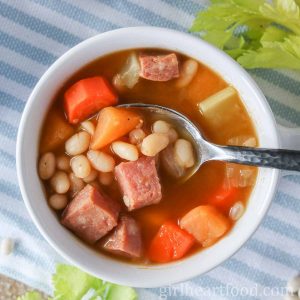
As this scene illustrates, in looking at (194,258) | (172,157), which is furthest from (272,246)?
(172,157)

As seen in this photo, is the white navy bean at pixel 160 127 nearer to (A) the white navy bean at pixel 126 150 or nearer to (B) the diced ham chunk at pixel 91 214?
(A) the white navy bean at pixel 126 150

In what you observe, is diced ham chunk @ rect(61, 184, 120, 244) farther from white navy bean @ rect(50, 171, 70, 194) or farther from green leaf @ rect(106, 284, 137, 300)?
green leaf @ rect(106, 284, 137, 300)

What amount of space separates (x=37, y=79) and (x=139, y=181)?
464 mm

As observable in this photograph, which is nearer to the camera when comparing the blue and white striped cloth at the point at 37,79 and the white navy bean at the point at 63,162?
the white navy bean at the point at 63,162

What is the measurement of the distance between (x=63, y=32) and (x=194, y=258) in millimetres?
735

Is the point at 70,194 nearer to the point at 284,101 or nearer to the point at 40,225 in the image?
the point at 40,225

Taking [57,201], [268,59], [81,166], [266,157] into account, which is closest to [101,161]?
[81,166]

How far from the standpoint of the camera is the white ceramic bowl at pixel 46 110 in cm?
156

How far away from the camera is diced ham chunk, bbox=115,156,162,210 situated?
1626mm

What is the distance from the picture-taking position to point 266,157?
1.51 metres

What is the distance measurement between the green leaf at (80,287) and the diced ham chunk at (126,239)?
202mm

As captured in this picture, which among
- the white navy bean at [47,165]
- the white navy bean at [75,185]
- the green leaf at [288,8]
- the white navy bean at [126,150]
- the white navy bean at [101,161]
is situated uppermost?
the green leaf at [288,8]

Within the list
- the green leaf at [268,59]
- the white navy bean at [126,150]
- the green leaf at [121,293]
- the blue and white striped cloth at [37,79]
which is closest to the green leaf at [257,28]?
the green leaf at [268,59]

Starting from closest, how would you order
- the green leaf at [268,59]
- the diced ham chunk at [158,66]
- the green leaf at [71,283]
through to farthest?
the diced ham chunk at [158,66] < the green leaf at [268,59] < the green leaf at [71,283]
